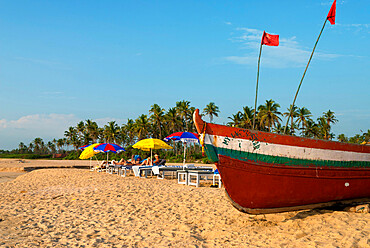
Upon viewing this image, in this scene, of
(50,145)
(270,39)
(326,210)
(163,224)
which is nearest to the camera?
(163,224)

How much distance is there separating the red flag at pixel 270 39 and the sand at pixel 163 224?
369cm

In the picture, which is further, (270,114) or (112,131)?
(112,131)

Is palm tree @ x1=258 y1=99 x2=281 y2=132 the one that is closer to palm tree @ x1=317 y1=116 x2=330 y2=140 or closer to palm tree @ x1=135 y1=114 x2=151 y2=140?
palm tree @ x1=317 y1=116 x2=330 y2=140

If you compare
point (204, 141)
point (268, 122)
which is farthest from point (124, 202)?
point (268, 122)

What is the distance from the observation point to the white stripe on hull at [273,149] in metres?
5.18

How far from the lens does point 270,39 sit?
6719 mm

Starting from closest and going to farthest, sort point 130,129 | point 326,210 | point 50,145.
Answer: point 326,210 → point 130,129 → point 50,145

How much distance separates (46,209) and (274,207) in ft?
16.5

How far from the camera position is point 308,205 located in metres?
5.64

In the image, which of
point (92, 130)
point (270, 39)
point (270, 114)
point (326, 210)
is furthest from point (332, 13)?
point (92, 130)

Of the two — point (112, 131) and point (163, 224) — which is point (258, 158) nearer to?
point (163, 224)

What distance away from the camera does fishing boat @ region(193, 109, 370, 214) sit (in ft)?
17.1

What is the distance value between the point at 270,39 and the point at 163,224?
4610mm


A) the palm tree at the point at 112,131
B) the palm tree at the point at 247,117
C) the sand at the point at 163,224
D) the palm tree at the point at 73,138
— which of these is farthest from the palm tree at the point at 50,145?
the sand at the point at 163,224
